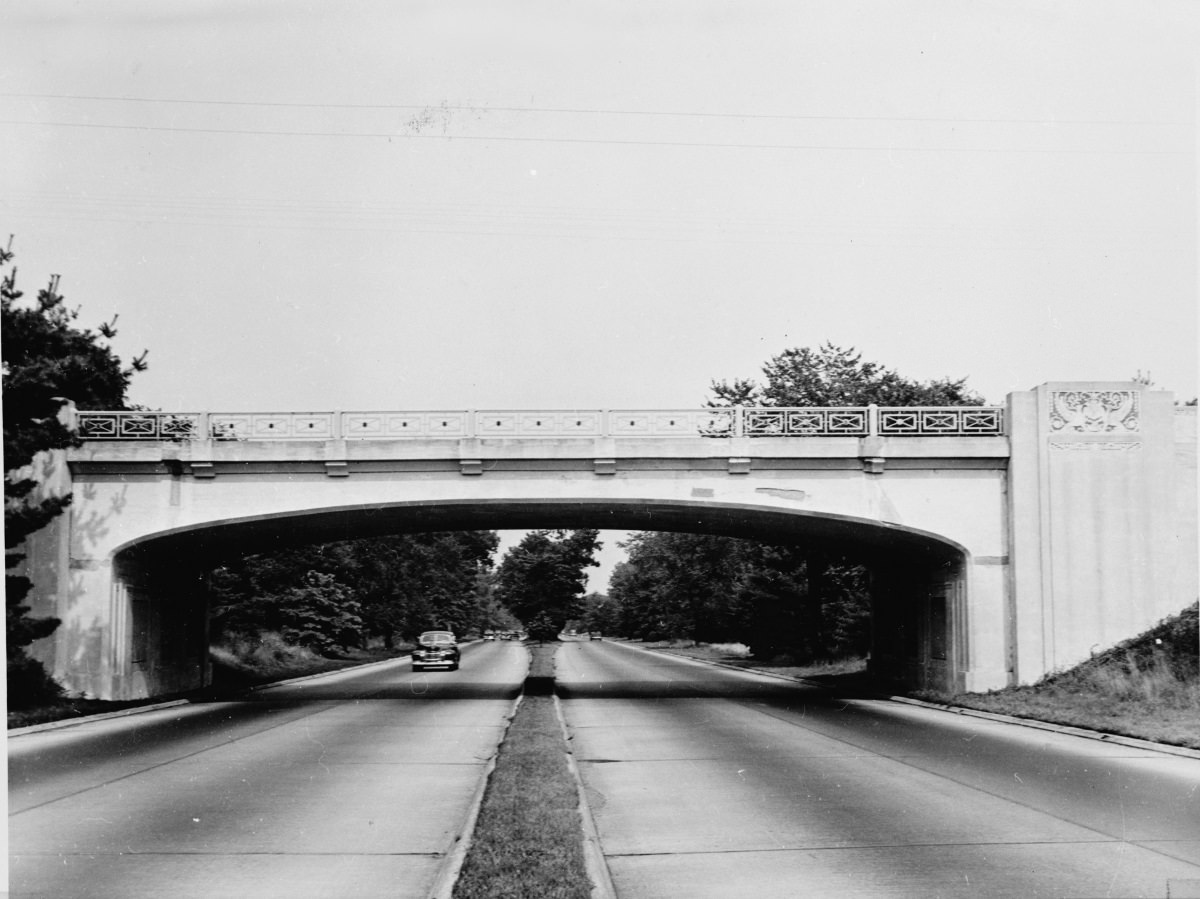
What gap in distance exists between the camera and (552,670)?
1762 inches

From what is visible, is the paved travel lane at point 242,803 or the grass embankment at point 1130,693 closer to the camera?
the paved travel lane at point 242,803

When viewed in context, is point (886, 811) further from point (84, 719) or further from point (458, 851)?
point (84, 719)

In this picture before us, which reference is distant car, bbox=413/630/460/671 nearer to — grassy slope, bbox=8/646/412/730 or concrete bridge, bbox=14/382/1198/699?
grassy slope, bbox=8/646/412/730

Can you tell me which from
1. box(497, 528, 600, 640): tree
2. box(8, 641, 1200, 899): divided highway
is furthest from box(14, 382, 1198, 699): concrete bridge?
box(497, 528, 600, 640): tree

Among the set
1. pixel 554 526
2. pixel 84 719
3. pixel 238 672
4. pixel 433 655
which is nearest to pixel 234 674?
pixel 238 672

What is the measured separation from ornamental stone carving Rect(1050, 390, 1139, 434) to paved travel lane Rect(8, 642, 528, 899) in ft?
43.5

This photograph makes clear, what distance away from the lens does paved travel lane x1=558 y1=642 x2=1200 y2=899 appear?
7621mm

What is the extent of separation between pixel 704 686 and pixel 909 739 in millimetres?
16146

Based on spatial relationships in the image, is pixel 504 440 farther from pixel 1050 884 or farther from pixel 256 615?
pixel 256 615

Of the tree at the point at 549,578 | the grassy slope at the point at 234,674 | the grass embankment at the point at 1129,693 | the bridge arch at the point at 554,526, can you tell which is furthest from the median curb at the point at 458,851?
the tree at the point at 549,578

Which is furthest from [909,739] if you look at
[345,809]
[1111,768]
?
[345,809]

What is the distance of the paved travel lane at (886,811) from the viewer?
25.0ft

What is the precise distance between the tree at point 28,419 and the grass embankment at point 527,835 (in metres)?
11.5

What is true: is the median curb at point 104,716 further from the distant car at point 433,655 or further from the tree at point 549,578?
the tree at point 549,578
